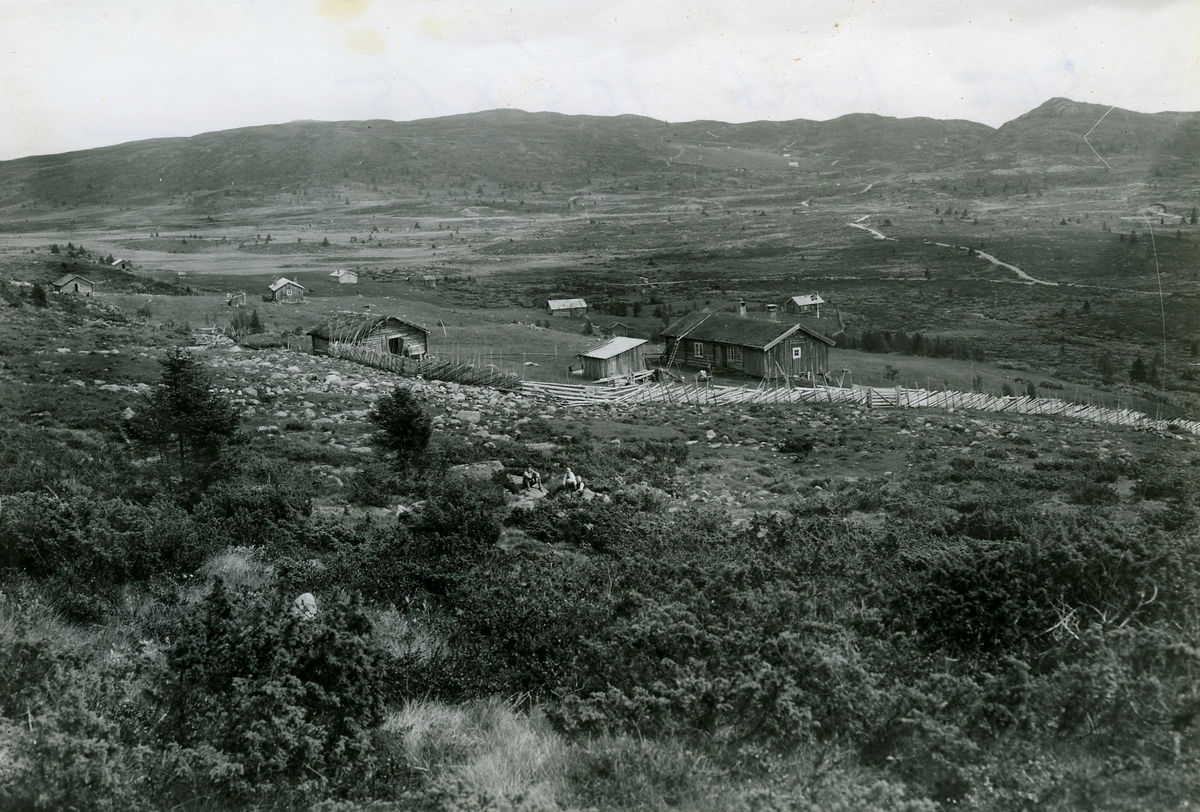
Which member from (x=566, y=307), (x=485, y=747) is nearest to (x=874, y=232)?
(x=566, y=307)

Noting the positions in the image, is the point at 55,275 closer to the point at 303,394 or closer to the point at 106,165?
the point at 303,394

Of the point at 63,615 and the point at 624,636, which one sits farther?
the point at 63,615

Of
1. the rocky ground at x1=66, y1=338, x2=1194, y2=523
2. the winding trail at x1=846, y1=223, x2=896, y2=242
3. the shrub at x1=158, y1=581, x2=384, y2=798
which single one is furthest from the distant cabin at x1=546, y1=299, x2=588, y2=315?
the shrub at x1=158, y1=581, x2=384, y2=798

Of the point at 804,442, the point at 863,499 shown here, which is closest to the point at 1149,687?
the point at 863,499

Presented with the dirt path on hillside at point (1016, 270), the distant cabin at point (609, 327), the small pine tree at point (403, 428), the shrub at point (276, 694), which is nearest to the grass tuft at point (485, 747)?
the shrub at point (276, 694)

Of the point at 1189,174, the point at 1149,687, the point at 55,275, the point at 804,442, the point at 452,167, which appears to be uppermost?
the point at 452,167

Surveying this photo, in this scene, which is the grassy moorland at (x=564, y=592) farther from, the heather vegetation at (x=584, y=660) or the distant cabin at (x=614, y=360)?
the distant cabin at (x=614, y=360)
